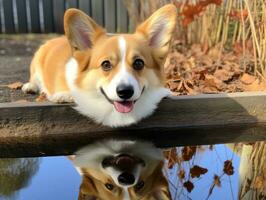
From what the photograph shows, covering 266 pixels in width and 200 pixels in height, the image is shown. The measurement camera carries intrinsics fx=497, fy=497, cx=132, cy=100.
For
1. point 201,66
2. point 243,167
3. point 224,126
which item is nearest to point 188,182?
point 243,167

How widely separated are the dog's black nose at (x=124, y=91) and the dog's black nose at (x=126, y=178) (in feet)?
1.41

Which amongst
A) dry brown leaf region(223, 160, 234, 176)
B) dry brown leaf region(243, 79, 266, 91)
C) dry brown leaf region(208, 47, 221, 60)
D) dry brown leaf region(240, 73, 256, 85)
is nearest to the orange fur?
dry brown leaf region(223, 160, 234, 176)

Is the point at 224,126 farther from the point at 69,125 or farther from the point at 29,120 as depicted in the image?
the point at 29,120

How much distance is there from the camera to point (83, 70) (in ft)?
→ 10.0

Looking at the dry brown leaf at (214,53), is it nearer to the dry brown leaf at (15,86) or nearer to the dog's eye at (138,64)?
the dry brown leaf at (15,86)

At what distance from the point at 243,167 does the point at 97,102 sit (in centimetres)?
96

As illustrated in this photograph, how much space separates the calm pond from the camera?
8.11ft

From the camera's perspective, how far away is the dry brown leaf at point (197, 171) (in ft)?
9.03

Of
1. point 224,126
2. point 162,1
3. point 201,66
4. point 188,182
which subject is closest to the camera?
point 188,182

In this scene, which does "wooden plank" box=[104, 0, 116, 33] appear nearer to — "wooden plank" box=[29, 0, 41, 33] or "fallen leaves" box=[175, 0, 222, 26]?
"wooden plank" box=[29, 0, 41, 33]

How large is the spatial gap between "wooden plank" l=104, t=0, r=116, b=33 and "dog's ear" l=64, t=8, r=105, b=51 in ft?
13.8

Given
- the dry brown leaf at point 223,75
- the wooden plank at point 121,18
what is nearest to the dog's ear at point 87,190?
the dry brown leaf at point 223,75

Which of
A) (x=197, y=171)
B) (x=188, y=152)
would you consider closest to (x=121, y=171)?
(x=197, y=171)

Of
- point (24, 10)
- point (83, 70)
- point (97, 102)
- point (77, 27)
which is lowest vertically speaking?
point (24, 10)
